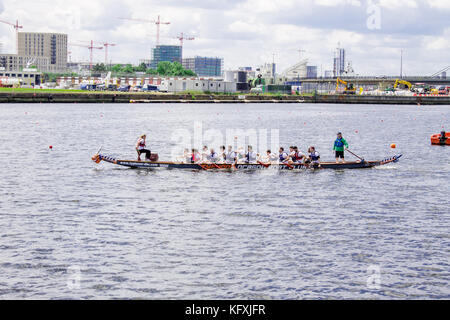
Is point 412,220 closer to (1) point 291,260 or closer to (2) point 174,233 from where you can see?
(1) point 291,260

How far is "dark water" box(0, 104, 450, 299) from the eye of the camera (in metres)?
24.6

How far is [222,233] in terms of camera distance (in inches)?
1264

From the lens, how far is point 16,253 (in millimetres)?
28141

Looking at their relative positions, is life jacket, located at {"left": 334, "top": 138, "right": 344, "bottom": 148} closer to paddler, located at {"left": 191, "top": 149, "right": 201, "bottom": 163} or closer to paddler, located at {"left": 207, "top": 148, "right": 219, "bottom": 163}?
paddler, located at {"left": 207, "top": 148, "right": 219, "bottom": 163}

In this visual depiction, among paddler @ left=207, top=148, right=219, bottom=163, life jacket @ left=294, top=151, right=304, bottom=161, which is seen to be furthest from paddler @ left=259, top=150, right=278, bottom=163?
paddler @ left=207, top=148, right=219, bottom=163

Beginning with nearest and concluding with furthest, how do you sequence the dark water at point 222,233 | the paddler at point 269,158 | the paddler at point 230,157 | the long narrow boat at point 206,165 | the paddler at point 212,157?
1. the dark water at point 222,233
2. the long narrow boat at point 206,165
3. the paddler at point 212,157
4. the paddler at point 230,157
5. the paddler at point 269,158

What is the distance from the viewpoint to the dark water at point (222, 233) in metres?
24.6

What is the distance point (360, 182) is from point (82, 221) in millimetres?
23213

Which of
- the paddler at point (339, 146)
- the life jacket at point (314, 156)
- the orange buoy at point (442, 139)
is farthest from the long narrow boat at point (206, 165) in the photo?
the orange buoy at point (442, 139)

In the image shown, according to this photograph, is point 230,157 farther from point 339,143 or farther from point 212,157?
point 339,143

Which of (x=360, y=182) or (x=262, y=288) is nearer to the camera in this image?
(x=262, y=288)

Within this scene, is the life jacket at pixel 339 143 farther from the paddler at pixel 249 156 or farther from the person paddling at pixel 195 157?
the person paddling at pixel 195 157
